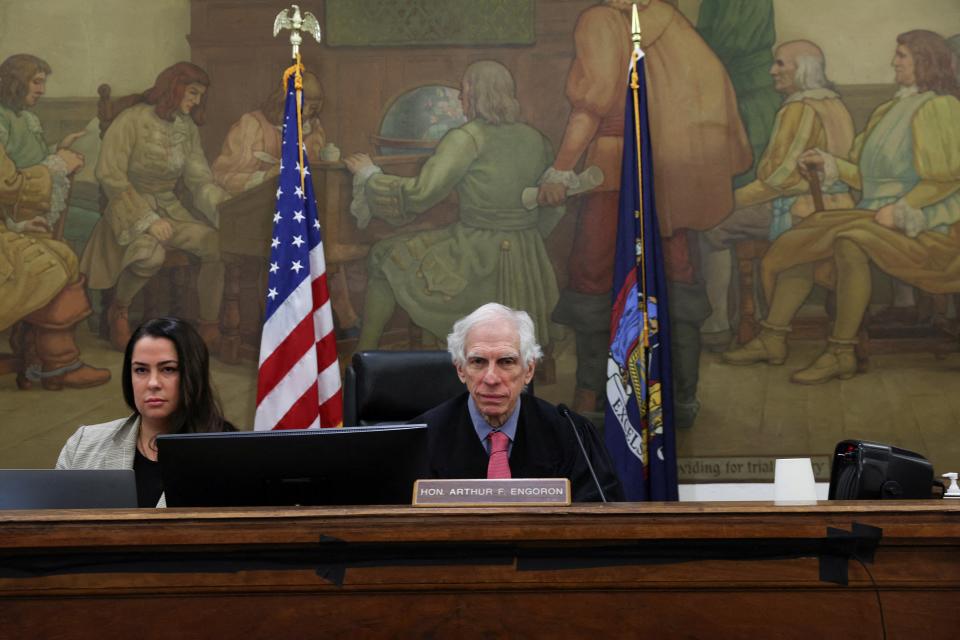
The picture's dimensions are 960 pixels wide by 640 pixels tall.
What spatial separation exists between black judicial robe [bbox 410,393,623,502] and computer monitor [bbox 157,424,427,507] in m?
1.09

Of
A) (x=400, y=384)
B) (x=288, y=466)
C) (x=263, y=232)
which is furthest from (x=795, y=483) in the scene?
(x=263, y=232)

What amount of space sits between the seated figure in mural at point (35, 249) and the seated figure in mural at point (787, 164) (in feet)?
10.4

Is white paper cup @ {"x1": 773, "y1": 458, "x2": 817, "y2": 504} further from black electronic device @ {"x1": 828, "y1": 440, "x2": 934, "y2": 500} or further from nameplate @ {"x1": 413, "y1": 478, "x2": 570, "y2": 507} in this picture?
nameplate @ {"x1": 413, "y1": 478, "x2": 570, "y2": 507}

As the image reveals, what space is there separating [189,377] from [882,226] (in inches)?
Answer: 141

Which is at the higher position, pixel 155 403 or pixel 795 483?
pixel 155 403

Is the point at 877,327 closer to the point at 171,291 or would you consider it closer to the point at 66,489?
the point at 171,291

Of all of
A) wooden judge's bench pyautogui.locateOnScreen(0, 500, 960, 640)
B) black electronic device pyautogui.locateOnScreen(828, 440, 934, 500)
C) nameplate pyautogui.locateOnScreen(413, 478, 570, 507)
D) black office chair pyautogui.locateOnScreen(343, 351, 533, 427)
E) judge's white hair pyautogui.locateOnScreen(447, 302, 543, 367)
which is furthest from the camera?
black office chair pyautogui.locateOnScreen(343, 351, 533, 427)

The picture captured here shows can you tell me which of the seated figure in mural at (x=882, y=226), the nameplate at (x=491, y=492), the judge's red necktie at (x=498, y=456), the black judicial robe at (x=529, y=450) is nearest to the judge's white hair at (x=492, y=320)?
the black judicial robe at (x=529, y=450)

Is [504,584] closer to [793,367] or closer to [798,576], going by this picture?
[798,576]

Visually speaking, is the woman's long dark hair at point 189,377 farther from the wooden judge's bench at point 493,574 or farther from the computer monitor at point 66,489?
the wooden judge's bench at point 493,574

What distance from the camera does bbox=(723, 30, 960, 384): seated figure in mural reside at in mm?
5094

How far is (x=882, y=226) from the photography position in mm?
5117

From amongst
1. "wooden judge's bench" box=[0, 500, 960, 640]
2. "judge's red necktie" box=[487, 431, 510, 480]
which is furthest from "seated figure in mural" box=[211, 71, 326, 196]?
"wooden judge's bench" box=[0, 500, 960, 640]

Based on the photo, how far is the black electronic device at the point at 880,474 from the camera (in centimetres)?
238
